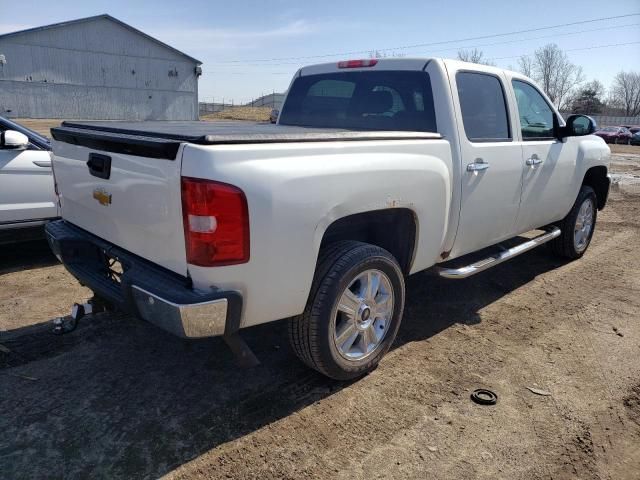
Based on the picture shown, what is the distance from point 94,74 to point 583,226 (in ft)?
145

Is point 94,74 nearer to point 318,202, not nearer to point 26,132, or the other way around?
point 26,132

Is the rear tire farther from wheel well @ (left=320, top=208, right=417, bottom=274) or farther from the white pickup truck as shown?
wheel well @ (left=320, top=208, right=417, bottom=274)

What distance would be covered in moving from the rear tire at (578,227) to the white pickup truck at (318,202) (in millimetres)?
1104

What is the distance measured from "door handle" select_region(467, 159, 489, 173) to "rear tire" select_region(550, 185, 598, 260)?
2.33 meters

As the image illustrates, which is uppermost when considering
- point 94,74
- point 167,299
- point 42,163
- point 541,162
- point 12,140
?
point 94,74

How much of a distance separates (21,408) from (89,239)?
1.02 m

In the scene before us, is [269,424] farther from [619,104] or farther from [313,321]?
[619,104]

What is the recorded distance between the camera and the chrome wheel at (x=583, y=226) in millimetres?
5801

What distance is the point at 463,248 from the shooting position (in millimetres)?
3926

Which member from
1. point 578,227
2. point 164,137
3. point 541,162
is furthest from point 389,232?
point 578,227

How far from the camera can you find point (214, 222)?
2340 mm

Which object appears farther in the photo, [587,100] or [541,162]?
[587,100]

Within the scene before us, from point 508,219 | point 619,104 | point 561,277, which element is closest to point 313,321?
point 508,219

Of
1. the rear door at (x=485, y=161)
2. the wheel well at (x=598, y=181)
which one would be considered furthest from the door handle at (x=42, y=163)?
the wheel well at (x=598, y=181)
